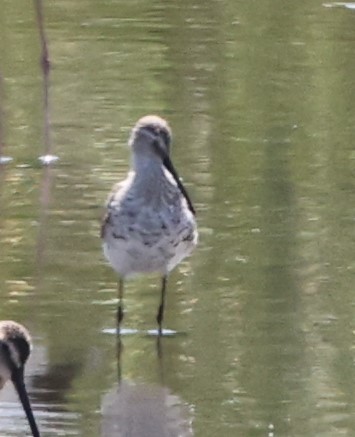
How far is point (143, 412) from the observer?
Result: 21.3 feet

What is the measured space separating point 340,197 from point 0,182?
71.8 inches

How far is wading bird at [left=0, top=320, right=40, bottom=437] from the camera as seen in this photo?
5.80m

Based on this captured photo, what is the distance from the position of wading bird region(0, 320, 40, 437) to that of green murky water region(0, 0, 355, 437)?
31 cm

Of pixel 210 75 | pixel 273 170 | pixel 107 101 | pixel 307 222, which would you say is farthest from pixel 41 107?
pixel 307 222

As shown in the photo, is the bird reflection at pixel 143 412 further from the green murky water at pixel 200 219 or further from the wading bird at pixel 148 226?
the wading bird at pixel 148 226

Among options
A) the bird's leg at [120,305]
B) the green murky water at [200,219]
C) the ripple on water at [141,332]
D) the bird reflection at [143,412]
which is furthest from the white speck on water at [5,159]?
the bird reflection at [143,412]

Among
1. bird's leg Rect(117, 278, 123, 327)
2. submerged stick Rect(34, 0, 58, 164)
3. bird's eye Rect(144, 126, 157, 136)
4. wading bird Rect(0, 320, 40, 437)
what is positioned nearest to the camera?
wading bird Rect(0, 320, 40, 437)

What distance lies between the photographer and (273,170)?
949cm

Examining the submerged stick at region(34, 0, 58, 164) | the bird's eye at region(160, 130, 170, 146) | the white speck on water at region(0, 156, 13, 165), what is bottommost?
the white speck on water at region(0, 156, 13, 165)

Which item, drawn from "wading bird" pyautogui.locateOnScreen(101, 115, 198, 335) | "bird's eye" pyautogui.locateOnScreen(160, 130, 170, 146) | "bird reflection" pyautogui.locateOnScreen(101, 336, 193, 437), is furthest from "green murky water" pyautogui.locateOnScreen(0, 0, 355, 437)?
"bird's eye" pyautogui.locateOnScreen(160, 130, 170, 146)

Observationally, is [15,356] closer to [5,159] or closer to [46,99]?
[5,159]

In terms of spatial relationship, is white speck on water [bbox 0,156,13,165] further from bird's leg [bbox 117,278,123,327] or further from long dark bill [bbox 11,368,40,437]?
long dark bill [bbox 11,368,40,437]

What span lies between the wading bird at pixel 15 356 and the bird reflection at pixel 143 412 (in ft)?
1.38

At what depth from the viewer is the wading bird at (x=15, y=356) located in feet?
19.0
